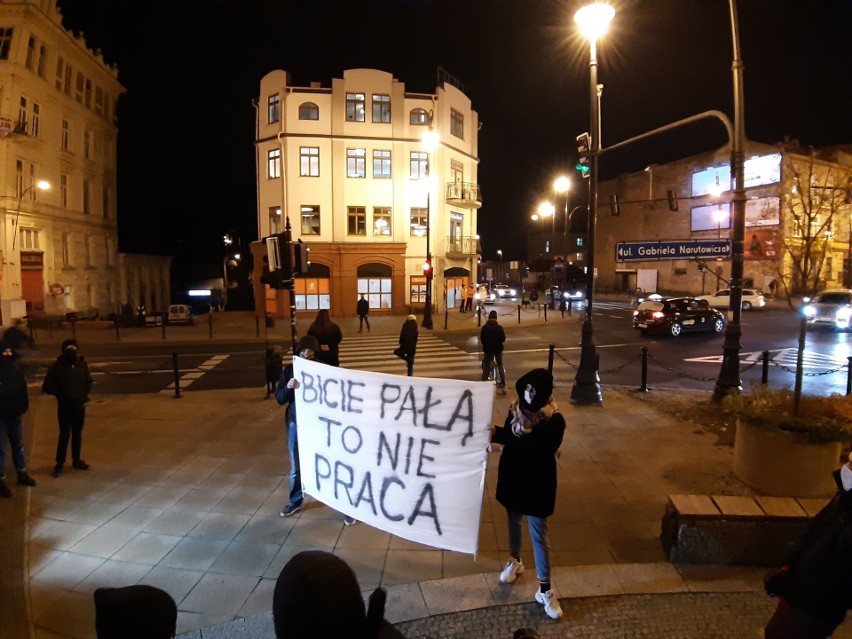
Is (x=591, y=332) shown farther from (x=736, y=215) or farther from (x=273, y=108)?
(x=273, y=108)

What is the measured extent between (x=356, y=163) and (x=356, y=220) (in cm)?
366

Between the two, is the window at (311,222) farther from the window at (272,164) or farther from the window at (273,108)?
the window at (273,108)

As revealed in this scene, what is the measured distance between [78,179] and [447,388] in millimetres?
45895

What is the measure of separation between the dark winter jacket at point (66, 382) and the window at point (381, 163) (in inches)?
1170

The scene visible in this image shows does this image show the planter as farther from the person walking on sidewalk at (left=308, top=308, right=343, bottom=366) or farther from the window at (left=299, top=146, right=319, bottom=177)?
the window at (left=299, top=146, right=319, bottom=177)

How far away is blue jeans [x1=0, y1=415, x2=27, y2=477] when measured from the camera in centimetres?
625

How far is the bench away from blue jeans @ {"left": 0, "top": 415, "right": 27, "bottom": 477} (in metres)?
7.28

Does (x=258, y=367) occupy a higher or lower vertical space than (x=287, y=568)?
lower

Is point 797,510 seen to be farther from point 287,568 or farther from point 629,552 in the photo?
point 287,568

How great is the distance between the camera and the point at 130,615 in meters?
1.75

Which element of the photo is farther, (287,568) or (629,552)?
(629,552)

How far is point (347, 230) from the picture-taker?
114ft

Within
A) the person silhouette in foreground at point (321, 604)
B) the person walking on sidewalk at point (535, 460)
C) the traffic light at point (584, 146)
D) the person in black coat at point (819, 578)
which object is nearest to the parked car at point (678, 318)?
the traffic light at point (584, 146)

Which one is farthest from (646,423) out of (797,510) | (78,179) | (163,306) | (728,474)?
(163,306)
